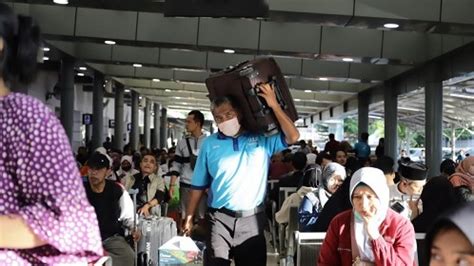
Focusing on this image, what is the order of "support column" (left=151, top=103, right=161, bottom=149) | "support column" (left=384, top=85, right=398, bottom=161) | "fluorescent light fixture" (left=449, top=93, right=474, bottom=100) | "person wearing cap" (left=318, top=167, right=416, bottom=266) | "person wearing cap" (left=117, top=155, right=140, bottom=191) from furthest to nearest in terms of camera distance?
"support column" (left=151, top=103, right=161, bottom=149) → "support column" (left=384, top=85, right=398, bottom=161) → "fluorescent light fixture" (left=449, top=93, right=474, bottom=100) → "person wearing cap" (left=117, top=155, right=140, bottom=191) → "person wearing cap" (left=318, top=167, right=416, bottom=266)

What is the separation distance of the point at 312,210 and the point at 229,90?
1962 millimetres

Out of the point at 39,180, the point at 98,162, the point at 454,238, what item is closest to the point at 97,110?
the point at 98,162

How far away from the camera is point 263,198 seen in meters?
4.30

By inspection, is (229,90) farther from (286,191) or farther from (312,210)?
(286,191)

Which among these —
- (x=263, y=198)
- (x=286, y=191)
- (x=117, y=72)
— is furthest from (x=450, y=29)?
(x=117, y=72)

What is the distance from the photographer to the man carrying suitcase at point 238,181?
163 inches

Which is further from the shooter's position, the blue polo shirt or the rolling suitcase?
the rolling suitcase

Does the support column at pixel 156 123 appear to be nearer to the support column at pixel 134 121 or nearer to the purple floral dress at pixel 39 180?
the support column at pixel 134 121

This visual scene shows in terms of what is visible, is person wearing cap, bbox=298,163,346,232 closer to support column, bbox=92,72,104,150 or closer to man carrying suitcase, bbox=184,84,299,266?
man carrying suitcase, bbox=184,84,299,266

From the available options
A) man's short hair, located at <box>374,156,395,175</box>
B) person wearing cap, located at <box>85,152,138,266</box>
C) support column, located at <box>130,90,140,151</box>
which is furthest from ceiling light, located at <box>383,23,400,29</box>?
support column, located at <box>130,90,140,151</box>

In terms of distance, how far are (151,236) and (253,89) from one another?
2588 mm

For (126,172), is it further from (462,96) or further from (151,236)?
(462,96)

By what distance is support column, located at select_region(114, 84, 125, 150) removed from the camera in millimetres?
26453

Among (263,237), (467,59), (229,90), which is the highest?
(467,59)
